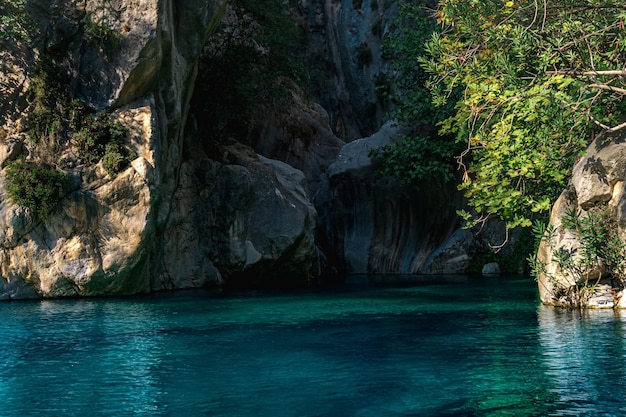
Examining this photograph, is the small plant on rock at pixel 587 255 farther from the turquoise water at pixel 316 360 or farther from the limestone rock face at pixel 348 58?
the limestone rock face at pixel 348 58

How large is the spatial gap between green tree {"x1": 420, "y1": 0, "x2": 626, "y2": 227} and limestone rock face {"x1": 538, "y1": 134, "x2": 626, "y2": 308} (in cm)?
41

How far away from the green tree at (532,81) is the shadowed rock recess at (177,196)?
1067cm

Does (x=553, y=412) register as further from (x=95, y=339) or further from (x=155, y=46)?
(x=155, y=46)

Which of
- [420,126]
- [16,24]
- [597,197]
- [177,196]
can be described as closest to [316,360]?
[597,197]

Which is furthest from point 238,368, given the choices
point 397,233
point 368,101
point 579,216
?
point 368,101

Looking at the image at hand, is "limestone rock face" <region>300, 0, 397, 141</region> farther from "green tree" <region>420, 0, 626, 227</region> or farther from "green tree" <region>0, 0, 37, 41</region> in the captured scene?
"green tree" <region>420, 0, 626, 227</region>

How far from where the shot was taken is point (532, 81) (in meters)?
15.8

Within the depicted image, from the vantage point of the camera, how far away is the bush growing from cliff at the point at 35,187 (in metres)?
24.1

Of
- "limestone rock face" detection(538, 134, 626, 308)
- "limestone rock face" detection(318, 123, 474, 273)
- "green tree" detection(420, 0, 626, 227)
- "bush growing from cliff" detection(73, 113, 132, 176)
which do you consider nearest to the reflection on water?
"limestone rock face" detection(538, 134, 626, 308)

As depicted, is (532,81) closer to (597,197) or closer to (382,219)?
(597,197)

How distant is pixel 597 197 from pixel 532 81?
11.4ft

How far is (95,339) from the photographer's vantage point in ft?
51.0

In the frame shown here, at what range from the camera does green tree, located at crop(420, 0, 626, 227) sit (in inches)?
613

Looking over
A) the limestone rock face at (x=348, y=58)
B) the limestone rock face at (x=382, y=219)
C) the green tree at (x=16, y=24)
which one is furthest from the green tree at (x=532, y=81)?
the limestone rock face at (x=348, y=58)
